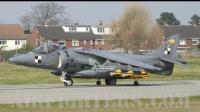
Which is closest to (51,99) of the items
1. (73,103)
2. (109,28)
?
(73,103)

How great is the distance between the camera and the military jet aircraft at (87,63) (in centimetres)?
2641

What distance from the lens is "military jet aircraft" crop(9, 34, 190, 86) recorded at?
26406 mm

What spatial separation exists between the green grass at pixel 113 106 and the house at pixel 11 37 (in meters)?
74.7

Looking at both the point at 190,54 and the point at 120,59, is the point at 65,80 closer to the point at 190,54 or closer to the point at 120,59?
the point at 120,59

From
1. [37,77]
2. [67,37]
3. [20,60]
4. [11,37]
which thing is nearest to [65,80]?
[20,60]

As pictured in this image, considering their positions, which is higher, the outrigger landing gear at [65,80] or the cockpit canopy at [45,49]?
the cockpit canopy at [45,49]

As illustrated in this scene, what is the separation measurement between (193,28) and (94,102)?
3327 inches

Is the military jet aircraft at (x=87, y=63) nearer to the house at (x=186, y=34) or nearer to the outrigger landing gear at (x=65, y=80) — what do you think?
the outrigger landing gear at (x=65, y=80)

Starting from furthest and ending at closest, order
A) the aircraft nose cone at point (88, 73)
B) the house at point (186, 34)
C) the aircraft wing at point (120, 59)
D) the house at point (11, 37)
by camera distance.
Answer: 1. the house at point (186, 34)
2. the house at point (11, 37)
3. the aircraft wing at point (120, 59)
4. the aircraft nose cone at point (88, 73)

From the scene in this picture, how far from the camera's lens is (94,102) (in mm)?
18219

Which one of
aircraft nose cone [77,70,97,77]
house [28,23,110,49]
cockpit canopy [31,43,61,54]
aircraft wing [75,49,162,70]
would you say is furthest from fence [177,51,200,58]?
cockpit canopy [31,43,61,54]

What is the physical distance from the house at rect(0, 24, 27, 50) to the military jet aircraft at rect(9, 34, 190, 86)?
64704mm

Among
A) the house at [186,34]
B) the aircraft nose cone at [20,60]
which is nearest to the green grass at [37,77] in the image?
the aircraft nose cone at [20,60]

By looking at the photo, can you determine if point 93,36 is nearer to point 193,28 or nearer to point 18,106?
point 193,28
